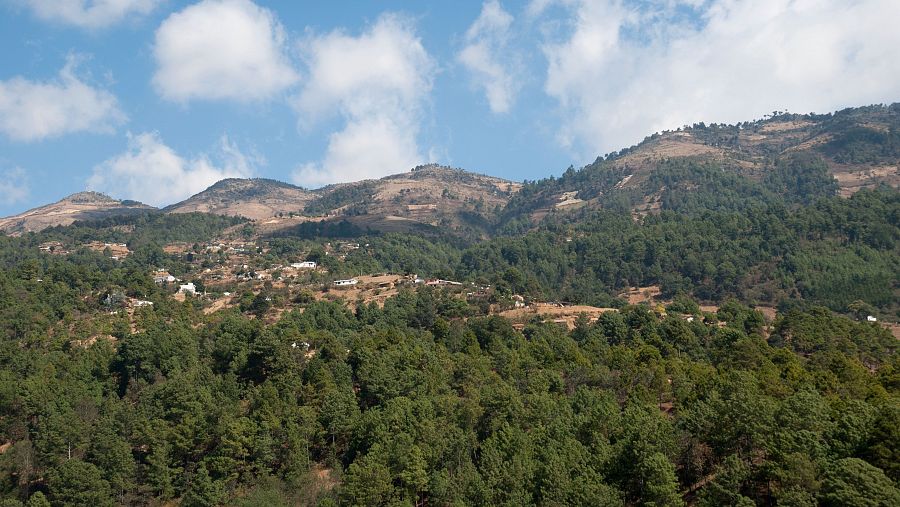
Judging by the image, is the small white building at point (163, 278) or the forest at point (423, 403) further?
the small white building at point (163, 278)

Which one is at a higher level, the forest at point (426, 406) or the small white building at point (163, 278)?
the small white building at point (163, 278)

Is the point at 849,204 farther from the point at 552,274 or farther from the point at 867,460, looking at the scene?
the point at 867,460

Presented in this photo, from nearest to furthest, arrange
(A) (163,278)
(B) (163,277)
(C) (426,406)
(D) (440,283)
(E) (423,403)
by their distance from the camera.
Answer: (C) (426,406), (E) (423,403), (D) (440,283), (A) (163,278), (B) (163,277)

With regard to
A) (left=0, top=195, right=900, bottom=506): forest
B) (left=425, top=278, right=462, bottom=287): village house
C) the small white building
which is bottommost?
(left=0, top=195, right=900, bottom=506): forest

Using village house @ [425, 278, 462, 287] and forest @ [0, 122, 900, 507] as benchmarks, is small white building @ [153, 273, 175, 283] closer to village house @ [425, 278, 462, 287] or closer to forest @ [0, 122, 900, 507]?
forest @ [0, 122, 900, 507]

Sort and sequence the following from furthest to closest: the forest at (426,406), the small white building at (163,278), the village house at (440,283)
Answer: the small white building at (163,278) < the village house at (440,283) < the forest at (426,406)

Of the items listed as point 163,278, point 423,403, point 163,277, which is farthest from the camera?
point 163,277

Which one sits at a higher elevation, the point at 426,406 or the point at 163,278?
the point at 163,278

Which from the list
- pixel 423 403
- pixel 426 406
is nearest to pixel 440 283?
pixel 423 403

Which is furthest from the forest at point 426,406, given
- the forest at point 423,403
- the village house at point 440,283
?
the village house at point 440,283

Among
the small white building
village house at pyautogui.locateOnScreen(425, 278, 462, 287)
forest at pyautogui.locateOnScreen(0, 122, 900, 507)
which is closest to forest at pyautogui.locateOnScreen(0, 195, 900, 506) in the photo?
forest at pyautogui.locateOnScreen(0, 122, 900, 507)

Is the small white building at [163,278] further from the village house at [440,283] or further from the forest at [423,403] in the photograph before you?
the village house at [440,283]

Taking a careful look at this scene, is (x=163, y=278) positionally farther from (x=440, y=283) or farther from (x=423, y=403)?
(x=423, y=403)

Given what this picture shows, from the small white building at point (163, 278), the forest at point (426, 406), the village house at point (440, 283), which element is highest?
the small white building at point (163, 278)
